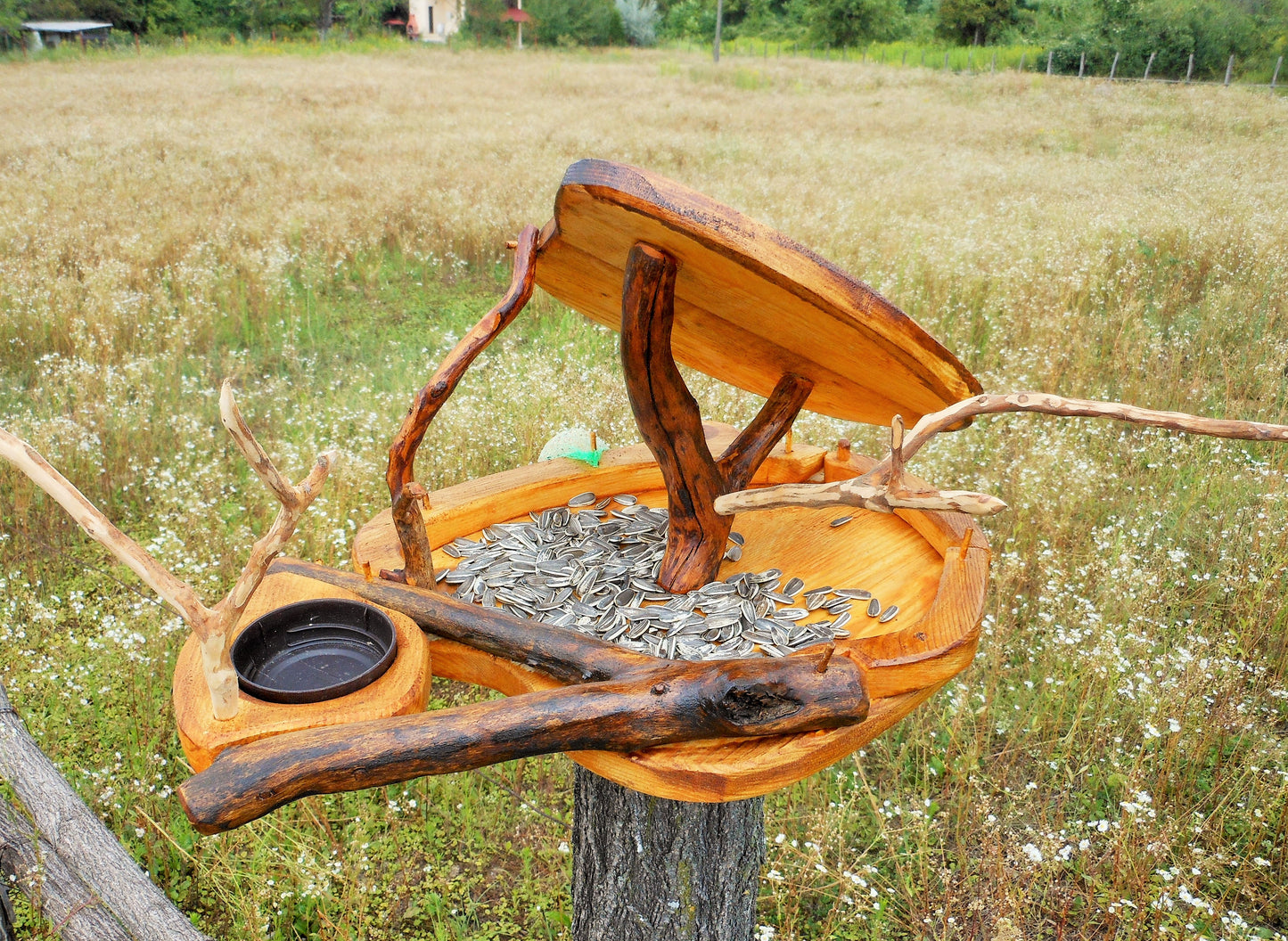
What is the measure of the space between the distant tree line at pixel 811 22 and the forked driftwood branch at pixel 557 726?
2452cm

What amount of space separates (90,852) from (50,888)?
118mm

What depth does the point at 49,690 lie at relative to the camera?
120 inches

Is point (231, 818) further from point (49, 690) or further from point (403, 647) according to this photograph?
point (49, 690)

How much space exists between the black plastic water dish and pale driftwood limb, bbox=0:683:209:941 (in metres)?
0.98

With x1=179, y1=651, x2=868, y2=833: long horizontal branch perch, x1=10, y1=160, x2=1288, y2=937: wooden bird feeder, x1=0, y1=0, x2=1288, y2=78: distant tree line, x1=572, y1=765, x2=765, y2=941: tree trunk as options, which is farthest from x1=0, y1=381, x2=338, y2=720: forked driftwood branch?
x1=0, y1=0, x2=1288, y2=78: distant tree line

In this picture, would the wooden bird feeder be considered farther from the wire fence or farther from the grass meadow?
the wire fence

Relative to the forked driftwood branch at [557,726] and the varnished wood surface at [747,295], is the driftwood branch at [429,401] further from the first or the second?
Result: the forked driftwood branch at [557,726]

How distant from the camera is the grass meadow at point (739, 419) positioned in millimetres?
2564

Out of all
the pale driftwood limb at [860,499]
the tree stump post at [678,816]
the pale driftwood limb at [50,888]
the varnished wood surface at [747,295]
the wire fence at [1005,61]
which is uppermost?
the wire fence at [1005,61]

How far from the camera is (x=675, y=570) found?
1940 mm

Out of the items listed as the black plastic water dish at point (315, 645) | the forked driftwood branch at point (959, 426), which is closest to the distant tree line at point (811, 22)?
the forked driftwood branch at point (959, 426)

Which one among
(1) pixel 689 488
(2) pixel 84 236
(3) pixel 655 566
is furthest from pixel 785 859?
(2) pixel 84 236

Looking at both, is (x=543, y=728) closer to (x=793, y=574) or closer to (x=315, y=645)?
(x=315, y=645)

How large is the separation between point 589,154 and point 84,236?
5.78 m
